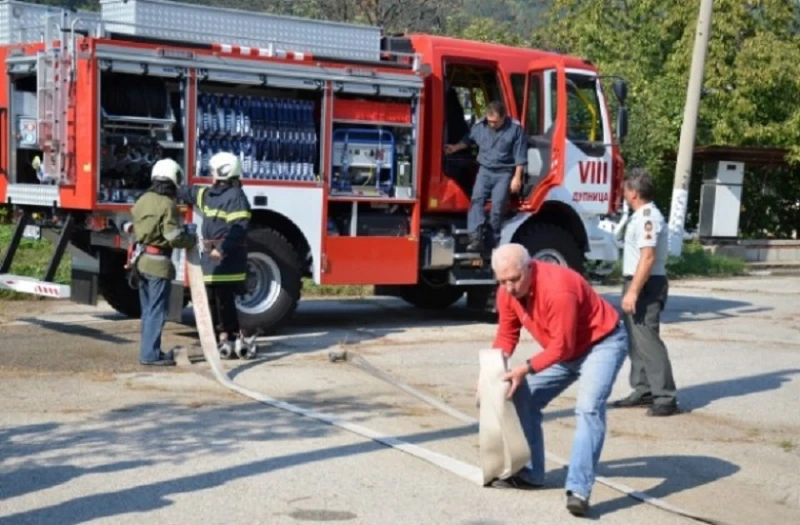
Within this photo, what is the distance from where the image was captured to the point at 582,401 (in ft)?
23.0

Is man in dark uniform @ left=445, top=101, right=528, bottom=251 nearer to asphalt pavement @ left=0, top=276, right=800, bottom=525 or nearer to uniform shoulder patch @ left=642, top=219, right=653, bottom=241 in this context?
asphalt pavement @ left=0, top=276, right=800, bottom=525

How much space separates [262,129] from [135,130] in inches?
55.5

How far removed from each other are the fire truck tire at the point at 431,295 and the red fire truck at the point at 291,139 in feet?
1.79

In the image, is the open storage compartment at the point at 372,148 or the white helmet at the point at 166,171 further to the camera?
the open storage compartment at the point at 372,148

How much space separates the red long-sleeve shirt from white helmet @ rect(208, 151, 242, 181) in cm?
501

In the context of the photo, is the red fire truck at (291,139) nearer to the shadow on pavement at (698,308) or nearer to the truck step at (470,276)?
the truck step at (470,276)

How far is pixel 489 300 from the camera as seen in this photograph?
15.0 m

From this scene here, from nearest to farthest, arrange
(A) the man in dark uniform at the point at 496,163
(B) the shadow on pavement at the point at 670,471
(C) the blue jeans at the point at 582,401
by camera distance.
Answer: (C) the blue jeans at the point at 582,401 < (B) the shadow on pavement at the point at 670,471 < (A) the man in dark uniform at the point at 496,163

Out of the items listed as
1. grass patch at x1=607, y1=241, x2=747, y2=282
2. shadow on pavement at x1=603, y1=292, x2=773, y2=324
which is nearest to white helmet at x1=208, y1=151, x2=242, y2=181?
shadow on pavement at x1=603, y1=292, x2=773, y2=324

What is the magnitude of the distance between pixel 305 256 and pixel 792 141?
19.4 meters

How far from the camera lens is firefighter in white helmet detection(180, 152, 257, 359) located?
11516mm

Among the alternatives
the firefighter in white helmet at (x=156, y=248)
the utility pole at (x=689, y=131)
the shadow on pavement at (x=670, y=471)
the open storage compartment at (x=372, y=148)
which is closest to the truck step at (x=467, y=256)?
the open storage compartment at (x=372, y=148)

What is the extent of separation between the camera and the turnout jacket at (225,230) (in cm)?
1151

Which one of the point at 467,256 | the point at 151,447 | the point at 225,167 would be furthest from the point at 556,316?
the point at 467,256
